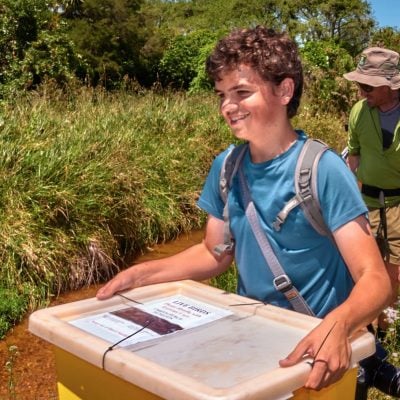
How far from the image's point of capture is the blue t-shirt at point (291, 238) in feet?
5.53

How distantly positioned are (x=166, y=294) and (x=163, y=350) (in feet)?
1.48

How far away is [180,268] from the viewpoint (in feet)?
6.54

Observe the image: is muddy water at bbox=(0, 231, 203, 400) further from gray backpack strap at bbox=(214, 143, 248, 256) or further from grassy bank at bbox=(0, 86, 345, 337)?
gray backpack strap at bbox=(214, 143, 248, 256)

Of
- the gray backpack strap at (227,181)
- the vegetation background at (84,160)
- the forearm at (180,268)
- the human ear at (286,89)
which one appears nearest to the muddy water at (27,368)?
the vegetation background at (84,160)

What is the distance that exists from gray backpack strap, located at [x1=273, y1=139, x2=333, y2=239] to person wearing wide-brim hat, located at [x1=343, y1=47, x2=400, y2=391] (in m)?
2.35

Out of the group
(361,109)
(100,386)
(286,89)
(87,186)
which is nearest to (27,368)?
(87,186)

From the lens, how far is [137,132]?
759cm

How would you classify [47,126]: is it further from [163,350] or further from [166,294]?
[163,350]

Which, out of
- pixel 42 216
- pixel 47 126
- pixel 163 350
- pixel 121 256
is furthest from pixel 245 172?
pixel 47 126

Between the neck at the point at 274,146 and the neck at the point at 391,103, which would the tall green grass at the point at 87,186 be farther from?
the neck at the point at 274,146

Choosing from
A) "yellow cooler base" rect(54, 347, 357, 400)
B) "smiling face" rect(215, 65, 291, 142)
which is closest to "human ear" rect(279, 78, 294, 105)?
"smiling face" rect(215, 65, 291, 142)

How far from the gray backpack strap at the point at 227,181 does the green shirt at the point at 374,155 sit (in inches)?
86.7

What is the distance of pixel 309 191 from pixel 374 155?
2480 mm

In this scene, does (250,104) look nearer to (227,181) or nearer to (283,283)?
(227,181)
